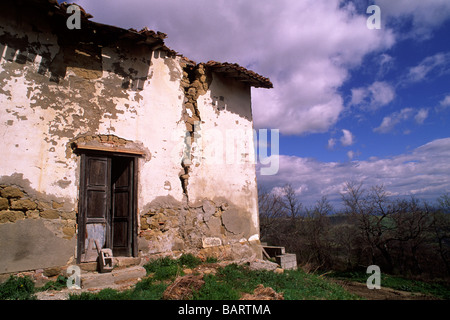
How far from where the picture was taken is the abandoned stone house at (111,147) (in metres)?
5.11

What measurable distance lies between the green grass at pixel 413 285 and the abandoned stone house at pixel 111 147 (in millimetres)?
11779

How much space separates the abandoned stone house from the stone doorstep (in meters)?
0.60

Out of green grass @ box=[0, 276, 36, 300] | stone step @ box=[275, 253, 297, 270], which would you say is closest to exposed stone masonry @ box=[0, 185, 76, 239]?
green grass @ box=[0, 276, 36, 300]

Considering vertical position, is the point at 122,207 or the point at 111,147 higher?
the point at 111,147

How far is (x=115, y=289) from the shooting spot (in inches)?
193

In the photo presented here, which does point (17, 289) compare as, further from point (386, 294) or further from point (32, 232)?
point (386, 294)

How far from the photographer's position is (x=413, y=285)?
52.3 ft

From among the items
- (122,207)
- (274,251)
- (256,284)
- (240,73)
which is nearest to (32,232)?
(122,207)

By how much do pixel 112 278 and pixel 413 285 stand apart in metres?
17.2

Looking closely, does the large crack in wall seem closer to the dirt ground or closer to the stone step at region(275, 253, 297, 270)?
the stone step at region(275, 253, 297, 270)

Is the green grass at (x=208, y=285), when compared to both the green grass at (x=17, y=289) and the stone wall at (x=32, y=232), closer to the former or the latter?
the green grass at (x=17, y=289)

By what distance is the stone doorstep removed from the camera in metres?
4.99

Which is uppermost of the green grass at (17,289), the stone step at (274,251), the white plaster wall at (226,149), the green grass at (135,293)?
the white plaster wall at (226,149)

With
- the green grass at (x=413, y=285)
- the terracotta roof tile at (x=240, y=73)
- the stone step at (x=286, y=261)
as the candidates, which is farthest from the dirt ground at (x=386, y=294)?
the terracotta roof tile at (x=240, y=73)
